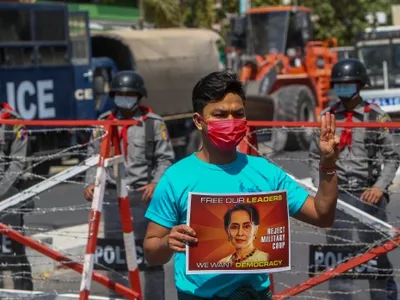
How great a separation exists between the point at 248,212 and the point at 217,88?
518 millimetres

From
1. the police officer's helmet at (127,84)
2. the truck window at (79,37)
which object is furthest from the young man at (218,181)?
the truck window at (79,37)

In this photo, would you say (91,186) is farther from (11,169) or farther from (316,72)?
(316,72)

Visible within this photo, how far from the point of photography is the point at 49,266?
8.84 meters

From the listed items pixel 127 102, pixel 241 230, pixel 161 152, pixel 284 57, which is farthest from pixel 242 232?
pixel 284 57

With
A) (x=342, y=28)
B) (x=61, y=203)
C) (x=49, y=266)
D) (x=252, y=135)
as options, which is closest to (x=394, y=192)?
(x=252, y=135)

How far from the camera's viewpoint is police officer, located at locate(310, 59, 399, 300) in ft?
21.5

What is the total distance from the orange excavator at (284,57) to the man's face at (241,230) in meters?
16.4

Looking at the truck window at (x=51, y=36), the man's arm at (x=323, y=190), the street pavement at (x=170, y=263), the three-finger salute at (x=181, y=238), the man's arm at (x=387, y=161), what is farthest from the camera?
the truck window at (x=51, y=36)

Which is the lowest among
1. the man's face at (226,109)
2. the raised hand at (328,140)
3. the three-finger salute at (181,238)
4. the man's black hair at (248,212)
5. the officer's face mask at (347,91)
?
the three-finger salute at (181,238)

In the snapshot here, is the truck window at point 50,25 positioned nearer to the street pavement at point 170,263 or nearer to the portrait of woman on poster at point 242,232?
the street pavement at point 170,263

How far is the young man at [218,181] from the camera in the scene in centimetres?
381

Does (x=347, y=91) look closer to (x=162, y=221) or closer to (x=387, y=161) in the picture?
(x=387, y=161)

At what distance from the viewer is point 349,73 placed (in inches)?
269

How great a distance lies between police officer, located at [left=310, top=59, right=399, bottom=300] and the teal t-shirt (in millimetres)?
2769
